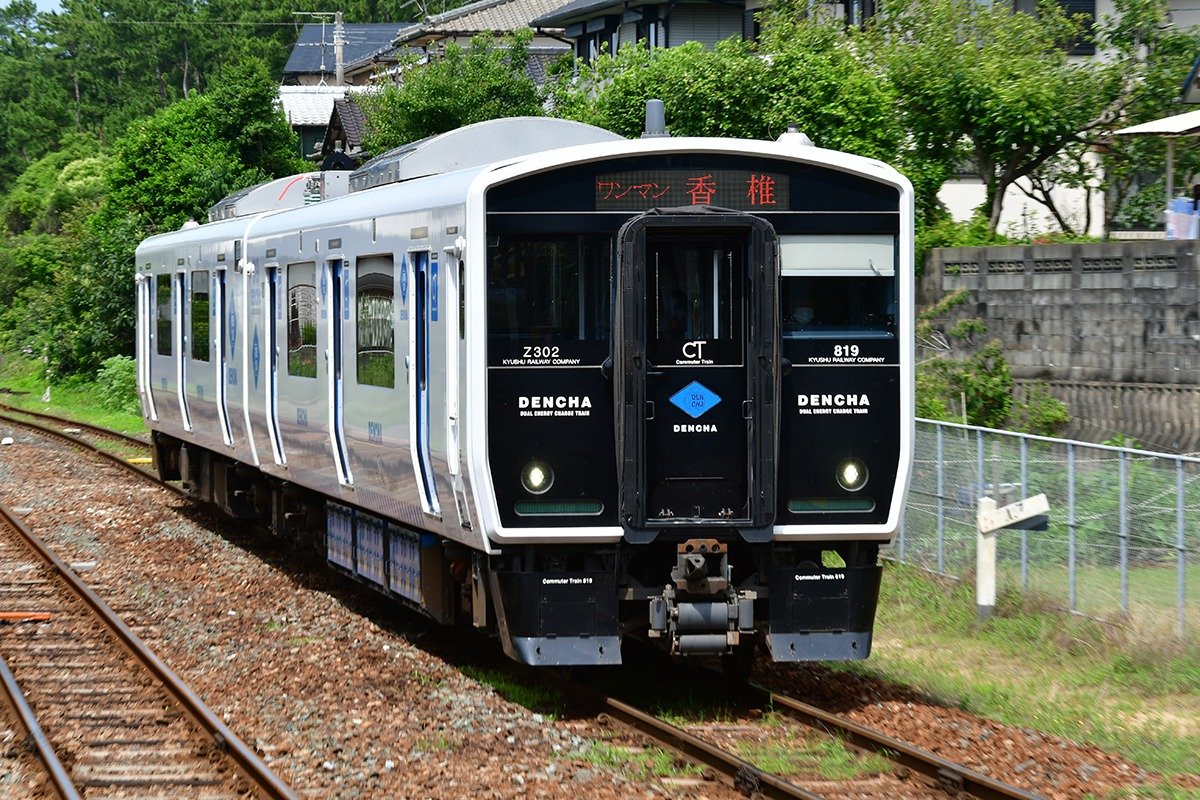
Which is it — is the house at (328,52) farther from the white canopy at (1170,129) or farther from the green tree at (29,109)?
the white canopy at (1170,129)

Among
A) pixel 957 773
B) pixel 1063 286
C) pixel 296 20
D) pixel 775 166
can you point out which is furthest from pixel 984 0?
pixel 296 20

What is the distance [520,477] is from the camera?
→ 895 cm

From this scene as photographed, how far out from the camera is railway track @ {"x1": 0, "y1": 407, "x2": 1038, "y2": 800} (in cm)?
753

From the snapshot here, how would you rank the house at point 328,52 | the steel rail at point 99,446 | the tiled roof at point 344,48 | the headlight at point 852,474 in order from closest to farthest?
the headlight at point 852,474 → the steel rail at point 99,446 → the house at point 328,52 → the tiled roof at point 344,48

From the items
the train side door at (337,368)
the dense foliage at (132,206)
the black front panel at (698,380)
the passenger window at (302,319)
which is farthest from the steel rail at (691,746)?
the dense foliage at (132,206)

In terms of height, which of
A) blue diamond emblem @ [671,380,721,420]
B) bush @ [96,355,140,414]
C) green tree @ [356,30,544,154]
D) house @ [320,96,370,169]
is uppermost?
house @ [320,96,370,169]

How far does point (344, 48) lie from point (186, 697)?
256 ft

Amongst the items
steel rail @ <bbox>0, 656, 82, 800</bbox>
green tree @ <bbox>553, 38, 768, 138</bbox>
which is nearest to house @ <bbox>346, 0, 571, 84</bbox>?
green tree @ <bbox>553, 38, 768, 138</bbox>

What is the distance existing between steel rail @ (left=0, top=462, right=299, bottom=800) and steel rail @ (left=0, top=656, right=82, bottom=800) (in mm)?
743

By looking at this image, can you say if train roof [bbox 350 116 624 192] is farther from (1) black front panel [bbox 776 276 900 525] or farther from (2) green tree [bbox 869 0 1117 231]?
(2) green tree [bbox 869 0 1117 231]

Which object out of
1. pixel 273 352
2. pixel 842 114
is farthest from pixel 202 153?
pixel 273 352

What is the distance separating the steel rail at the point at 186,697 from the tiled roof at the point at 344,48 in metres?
72.2

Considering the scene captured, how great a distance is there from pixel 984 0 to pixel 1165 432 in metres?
16.9

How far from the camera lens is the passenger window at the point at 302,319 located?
1253 cm
